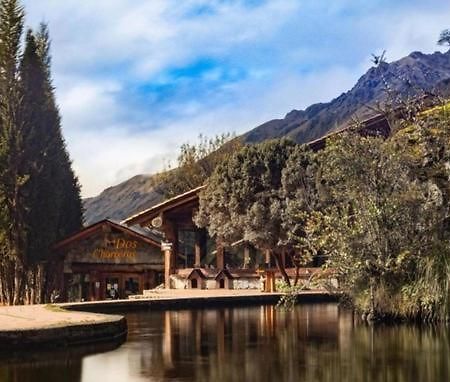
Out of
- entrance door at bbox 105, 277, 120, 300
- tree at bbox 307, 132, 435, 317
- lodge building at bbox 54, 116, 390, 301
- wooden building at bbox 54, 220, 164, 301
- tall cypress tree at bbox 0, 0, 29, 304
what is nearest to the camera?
tree at bbox 307, 132, 435, 317

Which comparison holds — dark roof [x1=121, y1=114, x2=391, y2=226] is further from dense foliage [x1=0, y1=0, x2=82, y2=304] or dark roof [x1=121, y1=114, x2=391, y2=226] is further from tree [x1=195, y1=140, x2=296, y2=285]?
dense foliage [x1=0, y1=0, x2=82, y2=304]

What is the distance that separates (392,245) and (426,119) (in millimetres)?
3933

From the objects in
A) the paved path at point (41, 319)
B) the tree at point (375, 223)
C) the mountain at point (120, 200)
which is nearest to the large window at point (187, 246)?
the paved path at point (41, 319)

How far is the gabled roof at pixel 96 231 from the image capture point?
38094mm

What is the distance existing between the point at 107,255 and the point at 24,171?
21.1 feet

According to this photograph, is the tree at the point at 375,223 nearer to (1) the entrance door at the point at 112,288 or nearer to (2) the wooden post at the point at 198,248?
(2) the wooden post at the point at 198,248

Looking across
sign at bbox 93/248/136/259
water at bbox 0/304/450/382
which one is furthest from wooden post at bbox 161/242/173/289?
water at bbox 0/304/450/382

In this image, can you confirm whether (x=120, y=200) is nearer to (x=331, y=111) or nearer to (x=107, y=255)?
(x=331, y=111)

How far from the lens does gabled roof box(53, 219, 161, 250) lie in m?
38.1

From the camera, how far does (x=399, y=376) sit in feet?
36.4

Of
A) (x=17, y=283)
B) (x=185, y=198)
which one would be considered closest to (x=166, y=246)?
(x=185, y=198)

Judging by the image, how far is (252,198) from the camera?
29.8 meters

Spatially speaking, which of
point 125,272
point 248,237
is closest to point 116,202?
point 125,272

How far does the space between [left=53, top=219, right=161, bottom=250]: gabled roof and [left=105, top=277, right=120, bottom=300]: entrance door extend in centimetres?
339
